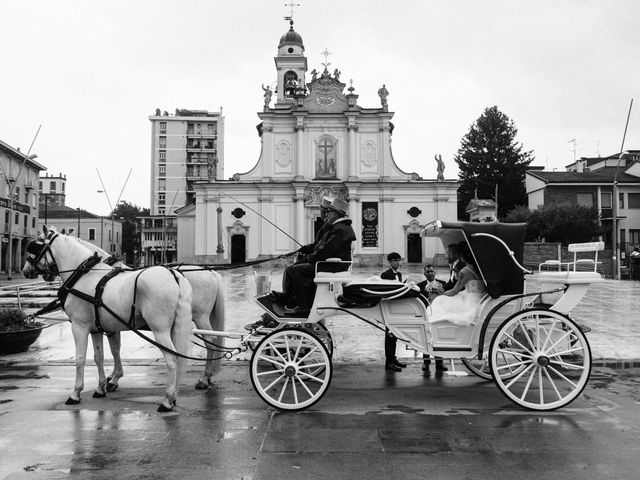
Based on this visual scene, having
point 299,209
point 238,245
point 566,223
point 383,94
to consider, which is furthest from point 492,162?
point 238,245

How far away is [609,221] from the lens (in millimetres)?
41281

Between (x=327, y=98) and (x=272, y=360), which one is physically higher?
(x=327, y=98)

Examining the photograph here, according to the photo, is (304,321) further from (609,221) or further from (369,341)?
(609,221)

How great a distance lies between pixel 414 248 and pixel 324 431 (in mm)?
38933

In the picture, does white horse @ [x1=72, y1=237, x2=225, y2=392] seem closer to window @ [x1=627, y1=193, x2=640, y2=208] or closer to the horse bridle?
the horse bridle

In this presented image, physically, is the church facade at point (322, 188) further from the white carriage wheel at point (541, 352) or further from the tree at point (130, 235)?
the tree at point (130, 235)

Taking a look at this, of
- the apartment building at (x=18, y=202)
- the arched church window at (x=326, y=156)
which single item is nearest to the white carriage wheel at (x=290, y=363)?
the arched church window at (x=326, y=156)

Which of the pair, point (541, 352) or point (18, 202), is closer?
point (541, 352)

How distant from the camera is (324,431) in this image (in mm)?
4836

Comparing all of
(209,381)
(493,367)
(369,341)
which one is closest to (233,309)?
(369,341)

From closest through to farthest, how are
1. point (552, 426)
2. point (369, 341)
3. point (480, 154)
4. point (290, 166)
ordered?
point (552, 426)
point (369, 341)
point (290, 166)
point (480, 154)

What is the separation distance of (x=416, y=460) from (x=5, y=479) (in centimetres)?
319

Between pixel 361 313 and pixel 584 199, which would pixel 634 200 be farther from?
pixel 361 313

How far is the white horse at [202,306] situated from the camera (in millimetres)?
6445
